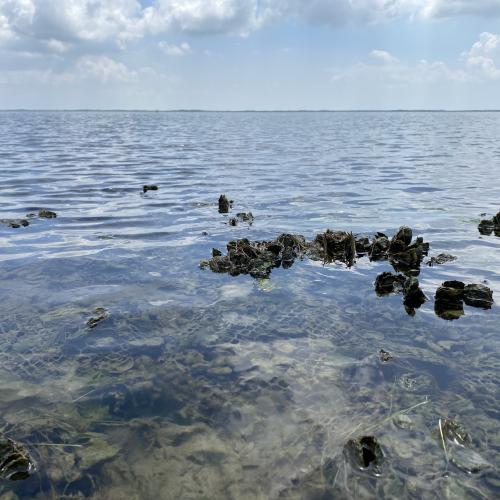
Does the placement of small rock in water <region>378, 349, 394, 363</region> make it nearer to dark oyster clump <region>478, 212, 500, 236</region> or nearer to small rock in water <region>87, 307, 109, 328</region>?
small rock in water <region>87, 307, 109, 328</region>

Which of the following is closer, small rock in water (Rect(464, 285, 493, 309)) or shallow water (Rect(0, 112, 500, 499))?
shallow water (Rect(0, 112, 500, 499))

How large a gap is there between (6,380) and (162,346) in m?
2.18

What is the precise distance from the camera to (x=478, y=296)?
9.04 metres

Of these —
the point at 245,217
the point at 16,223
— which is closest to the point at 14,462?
the point at 16,223

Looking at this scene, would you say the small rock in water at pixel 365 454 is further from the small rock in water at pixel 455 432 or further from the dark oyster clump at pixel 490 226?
the dark oyster clump at pixel 490 226

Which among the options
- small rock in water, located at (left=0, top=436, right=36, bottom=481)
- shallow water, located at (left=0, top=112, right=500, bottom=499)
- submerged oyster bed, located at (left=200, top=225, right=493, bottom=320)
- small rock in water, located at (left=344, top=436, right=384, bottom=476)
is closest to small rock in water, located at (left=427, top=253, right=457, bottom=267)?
submerged oyster bed, located at (left=200, top=225, right=493, bottom=320)

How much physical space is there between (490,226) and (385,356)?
32.8 ft

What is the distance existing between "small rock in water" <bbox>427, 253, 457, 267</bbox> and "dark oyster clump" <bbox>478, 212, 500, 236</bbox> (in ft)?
11.1

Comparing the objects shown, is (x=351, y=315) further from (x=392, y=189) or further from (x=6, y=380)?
(x=392, y=189)

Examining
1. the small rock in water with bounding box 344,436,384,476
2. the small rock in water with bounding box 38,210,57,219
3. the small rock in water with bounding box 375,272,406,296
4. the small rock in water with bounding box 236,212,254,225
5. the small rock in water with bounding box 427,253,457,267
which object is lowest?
the small rock in water with bounding box 38,210,57,219

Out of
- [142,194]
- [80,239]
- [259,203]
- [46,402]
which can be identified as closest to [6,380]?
[46,402]

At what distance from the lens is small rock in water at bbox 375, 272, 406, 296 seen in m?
9.78

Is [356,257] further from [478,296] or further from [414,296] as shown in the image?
Result: [478,296]

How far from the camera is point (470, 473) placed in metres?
4.78
